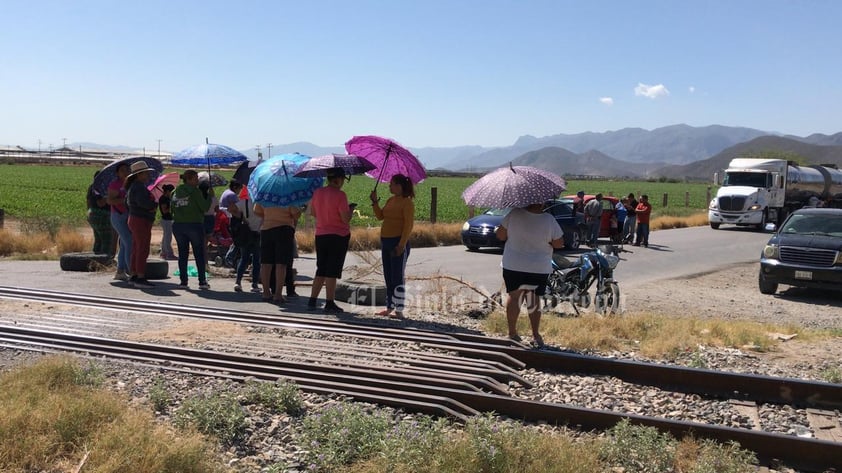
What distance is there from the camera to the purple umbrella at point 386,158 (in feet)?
31.2

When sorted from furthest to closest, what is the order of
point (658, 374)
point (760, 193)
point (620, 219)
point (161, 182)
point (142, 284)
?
point (760, 193) → point (620, 219) → point (161, 182) → point (142, 284) → point (658, 374)

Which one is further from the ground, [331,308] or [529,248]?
[529,248]

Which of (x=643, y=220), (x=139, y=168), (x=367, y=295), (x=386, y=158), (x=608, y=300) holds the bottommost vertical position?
(x=367, y=295)

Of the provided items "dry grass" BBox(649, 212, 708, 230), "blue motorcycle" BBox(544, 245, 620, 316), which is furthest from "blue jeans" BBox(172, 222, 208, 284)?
"dry grass" BBox(649, 212, 708, 230)

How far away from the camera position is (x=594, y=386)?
6.93 meters

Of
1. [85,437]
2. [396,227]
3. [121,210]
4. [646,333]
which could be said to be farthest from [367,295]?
[85,437]

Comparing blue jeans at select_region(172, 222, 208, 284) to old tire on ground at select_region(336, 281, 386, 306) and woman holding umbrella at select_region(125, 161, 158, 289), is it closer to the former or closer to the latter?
woman holding umbrella at select_region(125, 161, 158, 289)

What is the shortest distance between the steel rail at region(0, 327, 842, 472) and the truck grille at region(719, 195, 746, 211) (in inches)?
1160

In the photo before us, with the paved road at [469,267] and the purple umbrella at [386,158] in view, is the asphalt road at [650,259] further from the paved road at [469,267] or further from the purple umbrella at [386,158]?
the purple umbrella at [386,158]

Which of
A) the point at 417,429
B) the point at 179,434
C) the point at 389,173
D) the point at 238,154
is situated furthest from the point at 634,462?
the point at 238,154

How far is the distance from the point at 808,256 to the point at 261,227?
32.7ft

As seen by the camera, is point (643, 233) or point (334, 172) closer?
point (334, 172)

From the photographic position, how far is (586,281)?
34.7 ft

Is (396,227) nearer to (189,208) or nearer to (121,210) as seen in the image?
(189,208)
